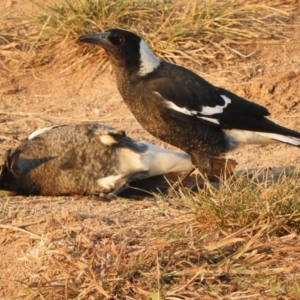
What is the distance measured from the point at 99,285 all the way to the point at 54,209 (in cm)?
135

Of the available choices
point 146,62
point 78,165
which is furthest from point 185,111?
point 78,165

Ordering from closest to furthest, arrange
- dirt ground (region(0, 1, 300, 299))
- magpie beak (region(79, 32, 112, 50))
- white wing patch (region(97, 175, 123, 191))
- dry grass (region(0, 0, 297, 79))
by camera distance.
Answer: white wing patch (region(97, 175, 123, 191)) < magpie beak (region(79, 32, 112, 50)) < dirt ground (region(0, 1, 300, 299)) < dry grass (region(0, 0, 297, 79))

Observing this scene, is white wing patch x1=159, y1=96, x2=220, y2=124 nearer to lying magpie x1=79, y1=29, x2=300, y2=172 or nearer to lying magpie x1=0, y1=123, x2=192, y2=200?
lying magpie x1=79, y1=29, x2=300, y2=172

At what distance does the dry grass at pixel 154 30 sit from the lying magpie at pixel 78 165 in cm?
211

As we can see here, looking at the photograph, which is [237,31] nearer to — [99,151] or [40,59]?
[40,59]

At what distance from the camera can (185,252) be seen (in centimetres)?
436


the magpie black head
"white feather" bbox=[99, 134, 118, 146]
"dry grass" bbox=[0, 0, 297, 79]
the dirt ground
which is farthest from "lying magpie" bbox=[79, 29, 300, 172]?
"dry grass" bbox=[0, 0, 297, 79]

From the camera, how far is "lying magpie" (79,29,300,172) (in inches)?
232

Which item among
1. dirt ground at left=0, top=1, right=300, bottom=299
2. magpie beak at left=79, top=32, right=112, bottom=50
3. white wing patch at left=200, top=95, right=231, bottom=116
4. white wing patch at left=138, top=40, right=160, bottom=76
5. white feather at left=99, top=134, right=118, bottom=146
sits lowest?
dirt ground at left=0, top=1, right=300, bottom=299

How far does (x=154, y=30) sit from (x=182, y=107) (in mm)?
2425

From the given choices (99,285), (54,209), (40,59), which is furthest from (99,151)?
(40,59)

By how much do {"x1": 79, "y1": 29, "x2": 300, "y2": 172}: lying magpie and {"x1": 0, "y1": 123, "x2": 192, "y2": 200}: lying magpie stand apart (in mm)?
285

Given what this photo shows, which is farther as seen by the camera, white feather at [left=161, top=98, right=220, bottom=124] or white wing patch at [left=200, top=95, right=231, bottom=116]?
white wing patch at [left=200, top=95, right=231, bottom=116]

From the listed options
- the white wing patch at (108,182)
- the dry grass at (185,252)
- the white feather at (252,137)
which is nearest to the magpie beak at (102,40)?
the white wing patch at (108,182)
